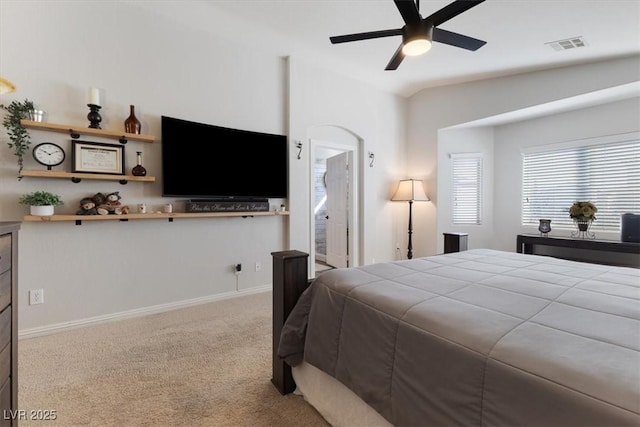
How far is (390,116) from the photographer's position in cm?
534

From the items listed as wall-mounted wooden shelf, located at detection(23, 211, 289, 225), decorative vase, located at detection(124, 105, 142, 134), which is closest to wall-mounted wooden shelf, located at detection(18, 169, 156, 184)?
wall-mounted wooden shelf, located at detection(23, 211, 289, 225)

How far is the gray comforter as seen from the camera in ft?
2.52

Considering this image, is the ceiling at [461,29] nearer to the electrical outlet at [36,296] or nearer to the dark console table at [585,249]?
the dark console table at [585,249]

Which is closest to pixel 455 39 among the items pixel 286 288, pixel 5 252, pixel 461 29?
pixel 461 29

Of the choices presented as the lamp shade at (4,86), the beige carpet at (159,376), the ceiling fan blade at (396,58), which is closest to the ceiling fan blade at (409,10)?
the ceiling fan blade at (396,58)

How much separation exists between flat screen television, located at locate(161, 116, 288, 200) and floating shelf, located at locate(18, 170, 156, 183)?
0.23m

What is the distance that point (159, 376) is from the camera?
2.02m

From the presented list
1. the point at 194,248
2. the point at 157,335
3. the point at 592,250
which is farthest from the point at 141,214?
the point at 592,250

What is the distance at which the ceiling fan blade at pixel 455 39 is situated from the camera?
2.15 m

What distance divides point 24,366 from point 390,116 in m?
5.43

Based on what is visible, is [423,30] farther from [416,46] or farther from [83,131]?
[83,131]

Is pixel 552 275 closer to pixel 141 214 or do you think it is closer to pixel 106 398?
pixel 106 398

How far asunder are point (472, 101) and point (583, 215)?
7.10 feet

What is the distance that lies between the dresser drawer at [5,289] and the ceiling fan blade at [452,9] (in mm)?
2631
